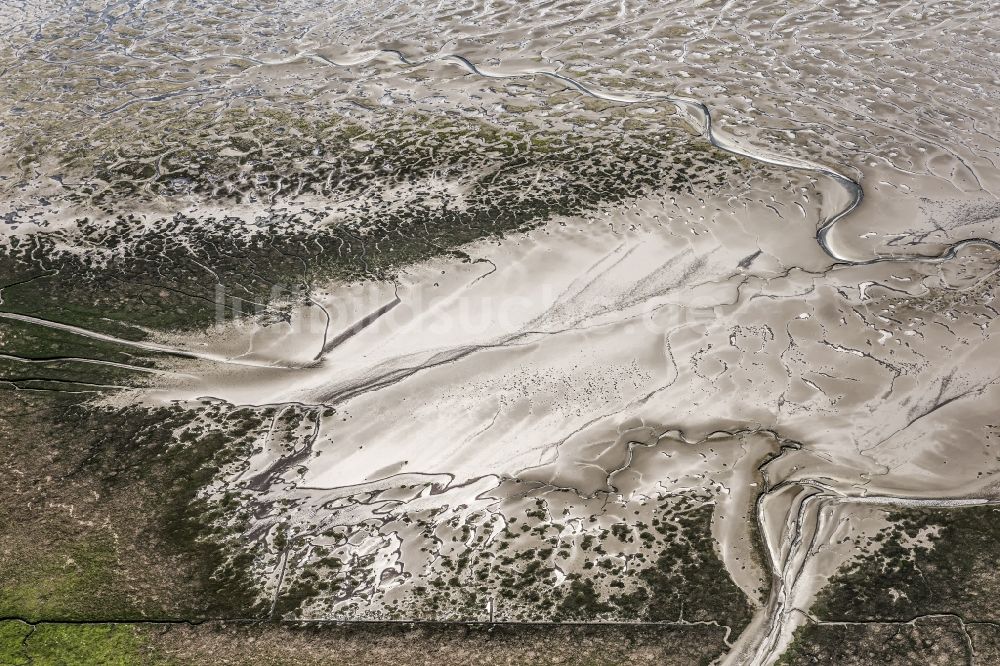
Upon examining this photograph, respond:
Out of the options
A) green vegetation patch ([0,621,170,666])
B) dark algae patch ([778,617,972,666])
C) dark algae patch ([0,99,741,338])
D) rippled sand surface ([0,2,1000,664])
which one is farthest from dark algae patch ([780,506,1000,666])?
dark algae patch ([0,99,741,338])

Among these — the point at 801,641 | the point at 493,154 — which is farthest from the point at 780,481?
the point at 493,154

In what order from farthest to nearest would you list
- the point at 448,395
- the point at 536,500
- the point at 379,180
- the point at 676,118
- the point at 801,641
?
1. the point at 676,118
2. the point at 379,180
3. the point at 448,395
4. the point at 536,500
5. the point at 801,641

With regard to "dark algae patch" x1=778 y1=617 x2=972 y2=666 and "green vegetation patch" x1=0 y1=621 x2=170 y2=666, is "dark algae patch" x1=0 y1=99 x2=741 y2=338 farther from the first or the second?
"dark algae patch" x1=778 y1=617 x2=972 y2=666

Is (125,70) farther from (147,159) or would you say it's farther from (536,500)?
(536,500)

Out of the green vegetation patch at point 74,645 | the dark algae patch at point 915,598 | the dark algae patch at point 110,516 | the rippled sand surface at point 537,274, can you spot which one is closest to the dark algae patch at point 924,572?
the dark algae patch at point 915,598

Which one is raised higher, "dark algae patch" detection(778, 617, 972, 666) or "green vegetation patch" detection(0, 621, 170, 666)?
"green vegetation patch" detection(0, 621, 170, 666)

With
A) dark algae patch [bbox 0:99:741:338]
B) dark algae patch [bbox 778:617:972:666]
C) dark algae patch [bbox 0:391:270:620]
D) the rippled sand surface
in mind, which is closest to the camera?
dark algae patch [bbox 778:617:972:666]

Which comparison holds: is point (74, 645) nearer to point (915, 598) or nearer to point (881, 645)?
point (881, 645)

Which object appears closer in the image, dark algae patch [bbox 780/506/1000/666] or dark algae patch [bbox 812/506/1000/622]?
dark algae patch [bbox 780/506/1000/666]

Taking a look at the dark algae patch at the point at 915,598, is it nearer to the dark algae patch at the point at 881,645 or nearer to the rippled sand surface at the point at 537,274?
the dark algae patch at the point at 881,645
